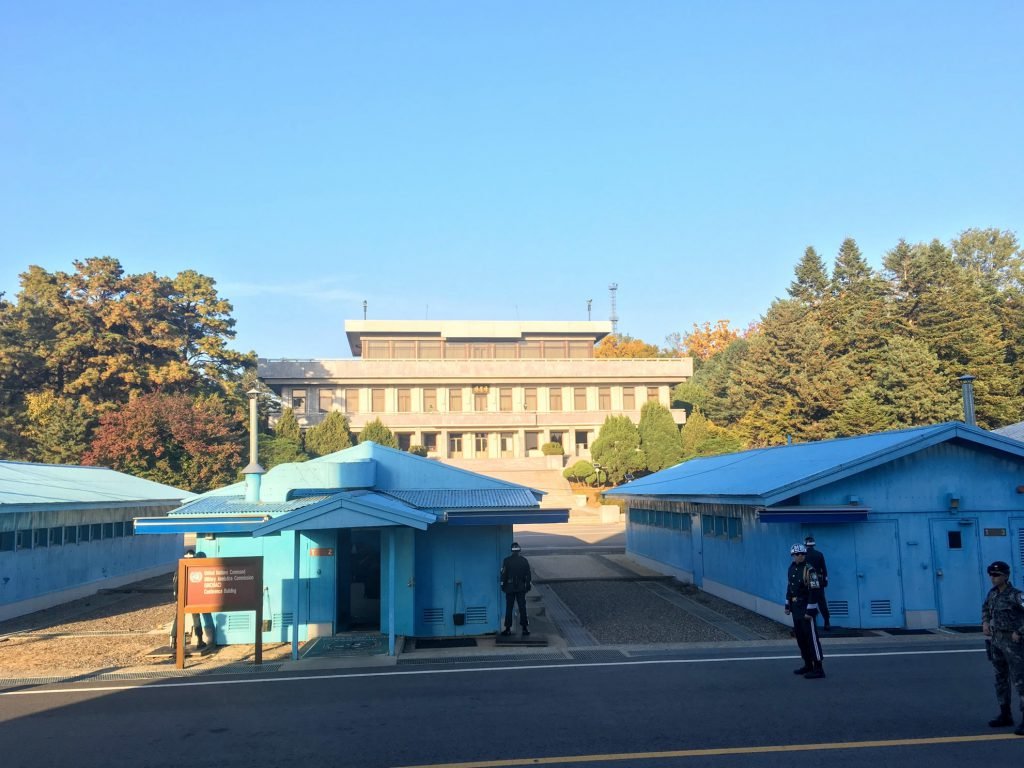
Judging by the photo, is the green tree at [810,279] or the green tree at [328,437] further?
the green tree at [810,279]

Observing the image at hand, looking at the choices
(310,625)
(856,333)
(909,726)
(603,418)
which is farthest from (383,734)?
(603,418)

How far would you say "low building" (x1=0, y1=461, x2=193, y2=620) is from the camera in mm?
18938

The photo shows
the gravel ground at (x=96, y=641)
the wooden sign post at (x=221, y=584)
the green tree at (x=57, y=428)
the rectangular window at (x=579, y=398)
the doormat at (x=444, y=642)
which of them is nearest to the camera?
the wooden sign post at (x=221, y=584)

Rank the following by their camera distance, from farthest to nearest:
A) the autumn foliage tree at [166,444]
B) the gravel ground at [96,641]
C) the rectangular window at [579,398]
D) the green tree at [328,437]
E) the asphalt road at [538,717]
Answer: the rectangular window at [579,398] < the green tree at [328,437] < the autumn foliage tree at [166,444] < the gravel ground at [96,641] < the asphalt road at [538,717]

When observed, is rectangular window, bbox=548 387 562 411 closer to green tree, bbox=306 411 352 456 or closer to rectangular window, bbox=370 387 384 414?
rectangular window, bbox=370 387 384 414

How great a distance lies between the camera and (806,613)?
11.6 meters

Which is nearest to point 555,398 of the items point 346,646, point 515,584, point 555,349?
point 555,349

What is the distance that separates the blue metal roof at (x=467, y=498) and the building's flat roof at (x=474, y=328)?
5642cm

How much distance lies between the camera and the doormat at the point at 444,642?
1484 cm

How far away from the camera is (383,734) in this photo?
29.7 ft

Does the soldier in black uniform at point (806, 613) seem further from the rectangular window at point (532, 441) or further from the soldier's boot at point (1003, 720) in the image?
the rectangular window at point (532, 441)

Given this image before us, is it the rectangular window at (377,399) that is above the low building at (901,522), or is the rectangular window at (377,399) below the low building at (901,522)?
above

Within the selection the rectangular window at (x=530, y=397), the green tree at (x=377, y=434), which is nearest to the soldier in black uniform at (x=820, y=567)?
the green tree at (x=377, y=434)

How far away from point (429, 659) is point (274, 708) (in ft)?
12.0
